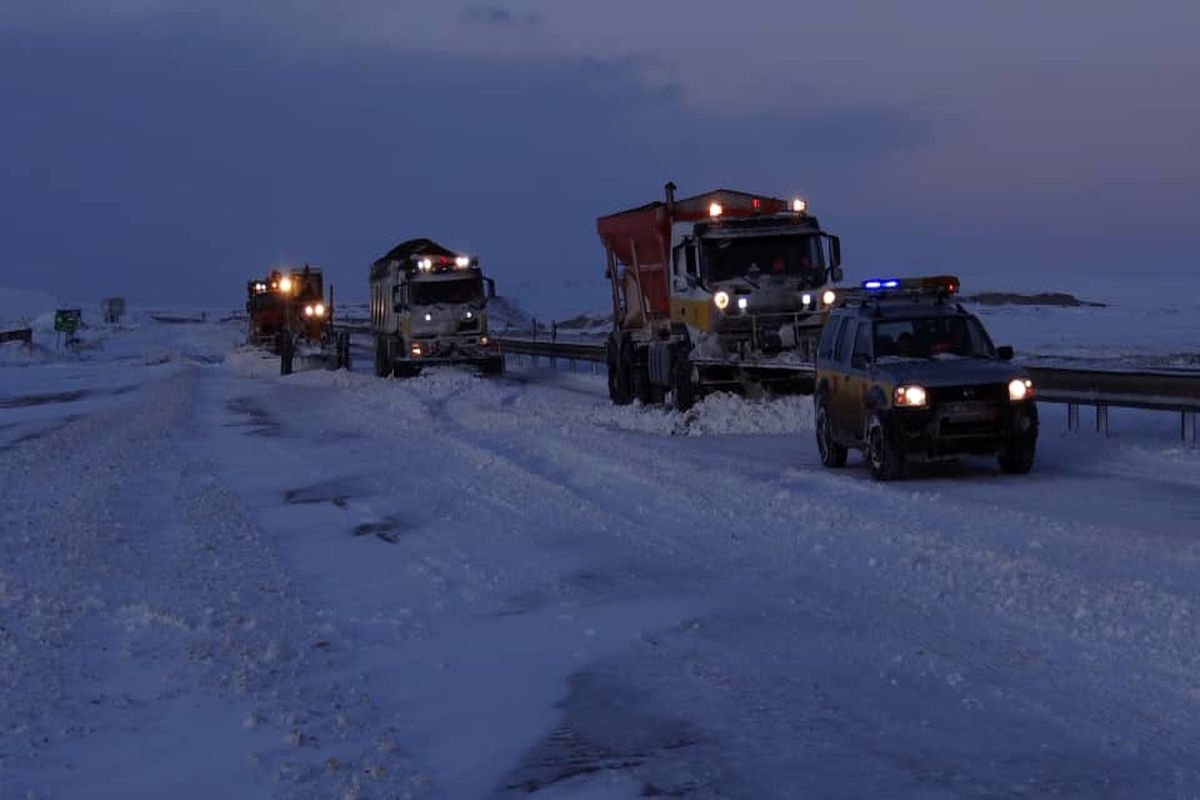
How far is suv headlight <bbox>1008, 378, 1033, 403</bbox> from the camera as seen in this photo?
51.2ft

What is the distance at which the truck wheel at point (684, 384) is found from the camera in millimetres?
25500

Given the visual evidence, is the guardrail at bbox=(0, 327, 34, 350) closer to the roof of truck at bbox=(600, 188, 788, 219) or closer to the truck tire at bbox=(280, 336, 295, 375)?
the truck tire at bbox=(280, 336, 295, 375)

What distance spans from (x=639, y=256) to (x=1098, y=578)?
20039mm

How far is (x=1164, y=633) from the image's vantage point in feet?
27.0

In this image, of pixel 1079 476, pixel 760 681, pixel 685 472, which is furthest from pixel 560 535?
pixel 1079 476

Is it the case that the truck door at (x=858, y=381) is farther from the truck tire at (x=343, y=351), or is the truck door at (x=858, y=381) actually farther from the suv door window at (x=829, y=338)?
the truck tire at (x=343, y=351)

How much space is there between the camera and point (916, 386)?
15.6 metres

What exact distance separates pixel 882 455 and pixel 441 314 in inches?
1019

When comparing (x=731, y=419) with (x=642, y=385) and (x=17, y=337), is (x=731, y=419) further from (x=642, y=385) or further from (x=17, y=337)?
(x=17, y=337)

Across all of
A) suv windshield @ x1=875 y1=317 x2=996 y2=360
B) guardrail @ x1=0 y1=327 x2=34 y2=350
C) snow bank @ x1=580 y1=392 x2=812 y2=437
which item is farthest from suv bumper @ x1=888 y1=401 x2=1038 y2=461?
guardrail @ x1=0 y1=327 x2=34 y2=350

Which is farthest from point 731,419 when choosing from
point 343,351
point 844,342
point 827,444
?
point 343,351

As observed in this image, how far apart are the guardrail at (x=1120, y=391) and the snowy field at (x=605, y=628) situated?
611 mm

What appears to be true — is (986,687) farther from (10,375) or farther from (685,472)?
(10,375)

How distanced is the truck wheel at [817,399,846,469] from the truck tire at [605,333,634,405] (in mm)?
11535
